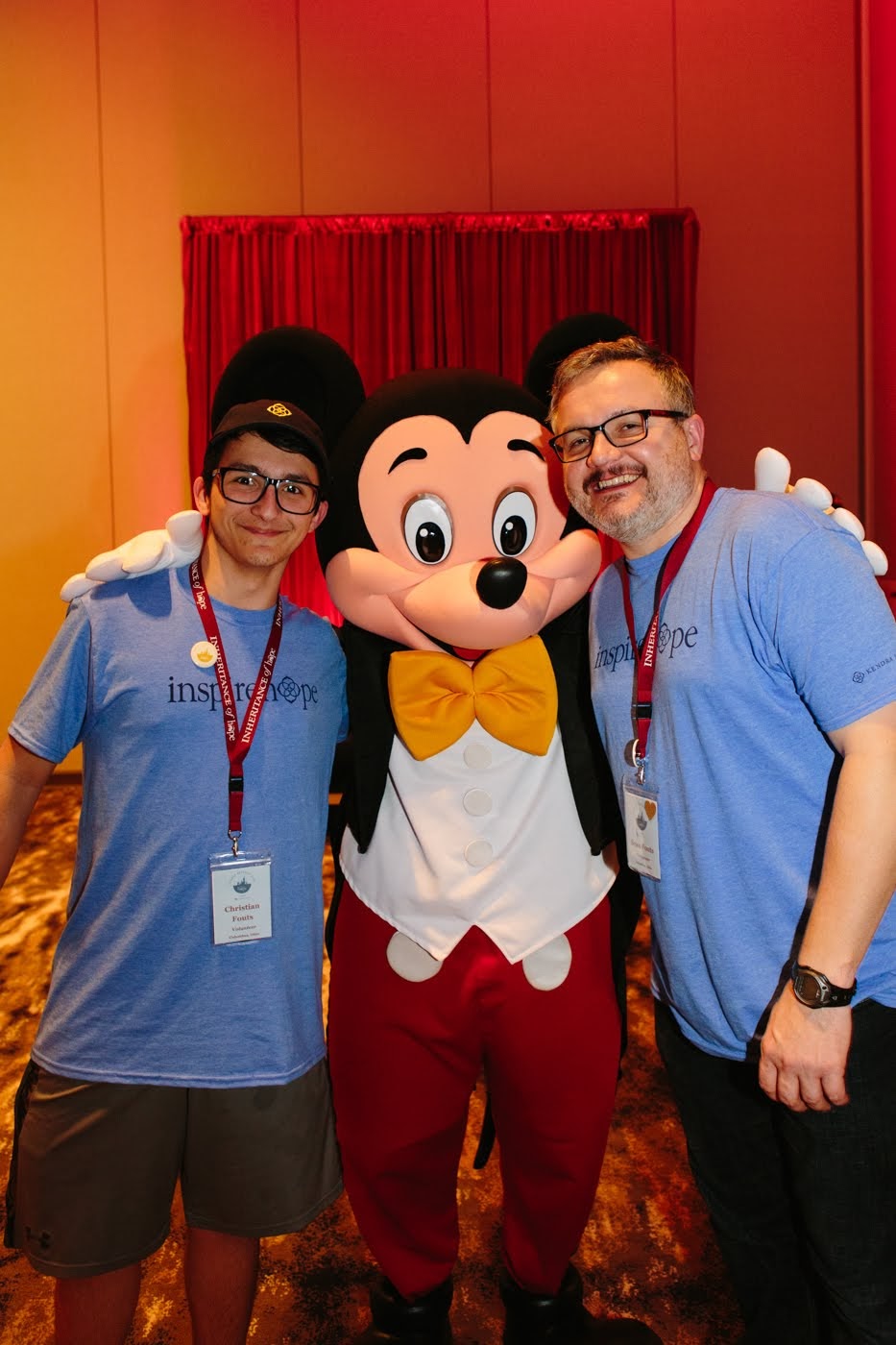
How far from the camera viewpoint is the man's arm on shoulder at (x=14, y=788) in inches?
54.9

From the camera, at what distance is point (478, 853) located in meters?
1.51

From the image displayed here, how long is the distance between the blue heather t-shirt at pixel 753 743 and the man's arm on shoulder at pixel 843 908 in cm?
7

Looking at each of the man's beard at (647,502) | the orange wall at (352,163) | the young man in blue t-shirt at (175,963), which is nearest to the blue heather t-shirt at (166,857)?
the young man in blue t-shirt at (175,963)

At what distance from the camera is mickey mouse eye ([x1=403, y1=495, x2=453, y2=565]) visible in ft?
5.29

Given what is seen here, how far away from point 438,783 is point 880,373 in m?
4.71

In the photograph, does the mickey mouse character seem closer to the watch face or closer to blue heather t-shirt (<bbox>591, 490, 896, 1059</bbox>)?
blue heather t-shirt (<bbox>591, 490, 896, 1059</bbox>)

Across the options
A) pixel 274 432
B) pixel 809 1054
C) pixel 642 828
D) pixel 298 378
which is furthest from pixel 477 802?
pixel 298 378

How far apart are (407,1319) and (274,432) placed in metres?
1.65

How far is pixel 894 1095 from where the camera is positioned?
120cm

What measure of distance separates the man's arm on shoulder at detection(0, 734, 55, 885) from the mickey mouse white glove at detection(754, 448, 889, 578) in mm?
1301

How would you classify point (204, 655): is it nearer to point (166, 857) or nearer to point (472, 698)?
point (166, 857)

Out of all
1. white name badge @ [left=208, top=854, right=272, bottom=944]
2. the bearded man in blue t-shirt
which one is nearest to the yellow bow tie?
the bearded man in blue t-shirt

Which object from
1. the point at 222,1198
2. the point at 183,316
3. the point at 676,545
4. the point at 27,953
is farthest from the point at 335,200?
the point at 222,1198

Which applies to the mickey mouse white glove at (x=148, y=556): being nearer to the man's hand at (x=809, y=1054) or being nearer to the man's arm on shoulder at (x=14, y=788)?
the man's arm on shoulder at (x=14, y=788)
